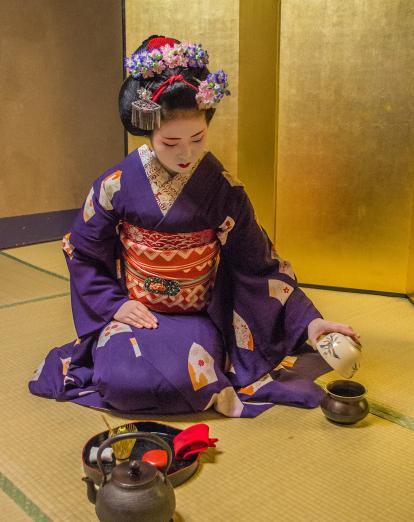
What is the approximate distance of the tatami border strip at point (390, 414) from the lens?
214cm

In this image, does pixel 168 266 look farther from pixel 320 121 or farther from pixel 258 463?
pixel 320 121

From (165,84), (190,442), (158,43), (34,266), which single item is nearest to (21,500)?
(190,442)

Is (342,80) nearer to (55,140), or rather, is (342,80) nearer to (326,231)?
(326,231)

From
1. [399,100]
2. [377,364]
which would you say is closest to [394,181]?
[399,100]

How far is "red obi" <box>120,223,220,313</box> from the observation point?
2.26 metres

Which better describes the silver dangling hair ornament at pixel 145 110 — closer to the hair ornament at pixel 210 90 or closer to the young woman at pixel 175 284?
the young woman at pixel 175 284

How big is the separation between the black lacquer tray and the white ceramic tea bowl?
49 cm

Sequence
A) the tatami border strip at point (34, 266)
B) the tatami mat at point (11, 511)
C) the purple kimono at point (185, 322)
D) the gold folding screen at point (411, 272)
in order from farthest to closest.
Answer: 1. the tatami border strip at point (34, 266)
2. the gold folding screen at point (411, 272)
3. the purple kimono at point (185, 322)
4. the tatami mat at point (11, 511)

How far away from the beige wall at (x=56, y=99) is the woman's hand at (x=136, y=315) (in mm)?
2421

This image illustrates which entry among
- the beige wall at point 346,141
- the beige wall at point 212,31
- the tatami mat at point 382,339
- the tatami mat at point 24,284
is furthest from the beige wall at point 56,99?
the tatami mat at point 382,339

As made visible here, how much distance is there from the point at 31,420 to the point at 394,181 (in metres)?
2.02

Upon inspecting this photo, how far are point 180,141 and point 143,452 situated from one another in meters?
0.91

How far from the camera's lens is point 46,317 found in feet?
10.2

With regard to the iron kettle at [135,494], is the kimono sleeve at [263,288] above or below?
above
